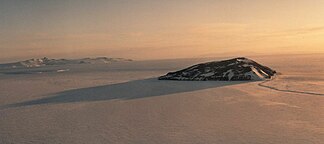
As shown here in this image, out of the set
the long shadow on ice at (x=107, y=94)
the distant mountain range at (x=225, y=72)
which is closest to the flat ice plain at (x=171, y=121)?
the long shadow on ice at (x=107, y=94)

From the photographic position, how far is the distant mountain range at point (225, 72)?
3362cm

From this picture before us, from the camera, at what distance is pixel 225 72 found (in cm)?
3509

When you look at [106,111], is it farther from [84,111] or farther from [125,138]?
[125,138]

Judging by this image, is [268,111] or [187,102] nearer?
[268,111]

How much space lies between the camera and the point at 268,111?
14.9 metres

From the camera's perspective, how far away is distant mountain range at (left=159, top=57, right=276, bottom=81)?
33.6 m

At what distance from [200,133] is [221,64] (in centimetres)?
2815

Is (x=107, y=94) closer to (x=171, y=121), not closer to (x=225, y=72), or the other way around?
(x=171, y=121)

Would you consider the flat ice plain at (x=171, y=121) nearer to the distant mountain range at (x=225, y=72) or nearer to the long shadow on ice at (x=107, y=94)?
the long shadow on ice at (x=107, y=94)

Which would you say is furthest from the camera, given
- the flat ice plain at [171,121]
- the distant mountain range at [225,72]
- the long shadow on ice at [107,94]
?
the distant mountain range at [225,72]

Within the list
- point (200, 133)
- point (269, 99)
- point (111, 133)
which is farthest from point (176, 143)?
point (269, 99)

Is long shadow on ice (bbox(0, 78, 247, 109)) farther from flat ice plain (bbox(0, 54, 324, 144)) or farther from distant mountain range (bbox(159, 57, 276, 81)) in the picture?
distant mountain range (bbox(159, 57, 276, 81))

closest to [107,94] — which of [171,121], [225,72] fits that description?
[171,121]

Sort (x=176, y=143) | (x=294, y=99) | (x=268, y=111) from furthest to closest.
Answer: (x=294, y=99) < (x=268, y=111) < (x=176, y=143)
